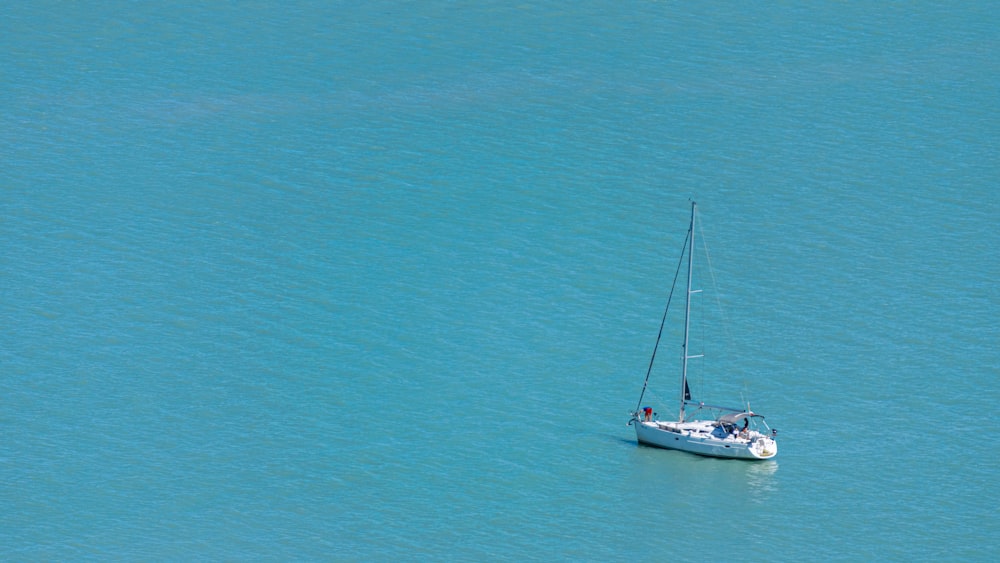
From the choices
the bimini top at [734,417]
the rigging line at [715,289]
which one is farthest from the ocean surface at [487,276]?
the bimini top at [734,417]

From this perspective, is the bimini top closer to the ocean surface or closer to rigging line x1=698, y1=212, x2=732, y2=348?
the ocean surface

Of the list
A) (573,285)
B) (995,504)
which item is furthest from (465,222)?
(995,504)

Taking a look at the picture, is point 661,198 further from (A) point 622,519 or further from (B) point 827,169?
(A) point 622,519

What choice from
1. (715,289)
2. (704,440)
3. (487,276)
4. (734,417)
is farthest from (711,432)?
(487,276)

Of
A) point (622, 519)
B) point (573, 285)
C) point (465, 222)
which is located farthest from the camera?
point (465, 222)

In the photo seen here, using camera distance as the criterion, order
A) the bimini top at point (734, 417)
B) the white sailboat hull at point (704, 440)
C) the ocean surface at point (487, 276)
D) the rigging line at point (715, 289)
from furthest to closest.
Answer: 1. the rigging line at point (715, 289)
2. the bimini top at point (734, 417)
3. the white sailboat hull at point (704, 440)
4. the ocean surface at point (487, 276)

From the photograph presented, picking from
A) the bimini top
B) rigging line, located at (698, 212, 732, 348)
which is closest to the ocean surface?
rigging line, located at (698, 212, 732, 348)

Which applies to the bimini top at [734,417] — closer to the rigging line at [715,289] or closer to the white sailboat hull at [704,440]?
the white sailboat hull at [704,440]
